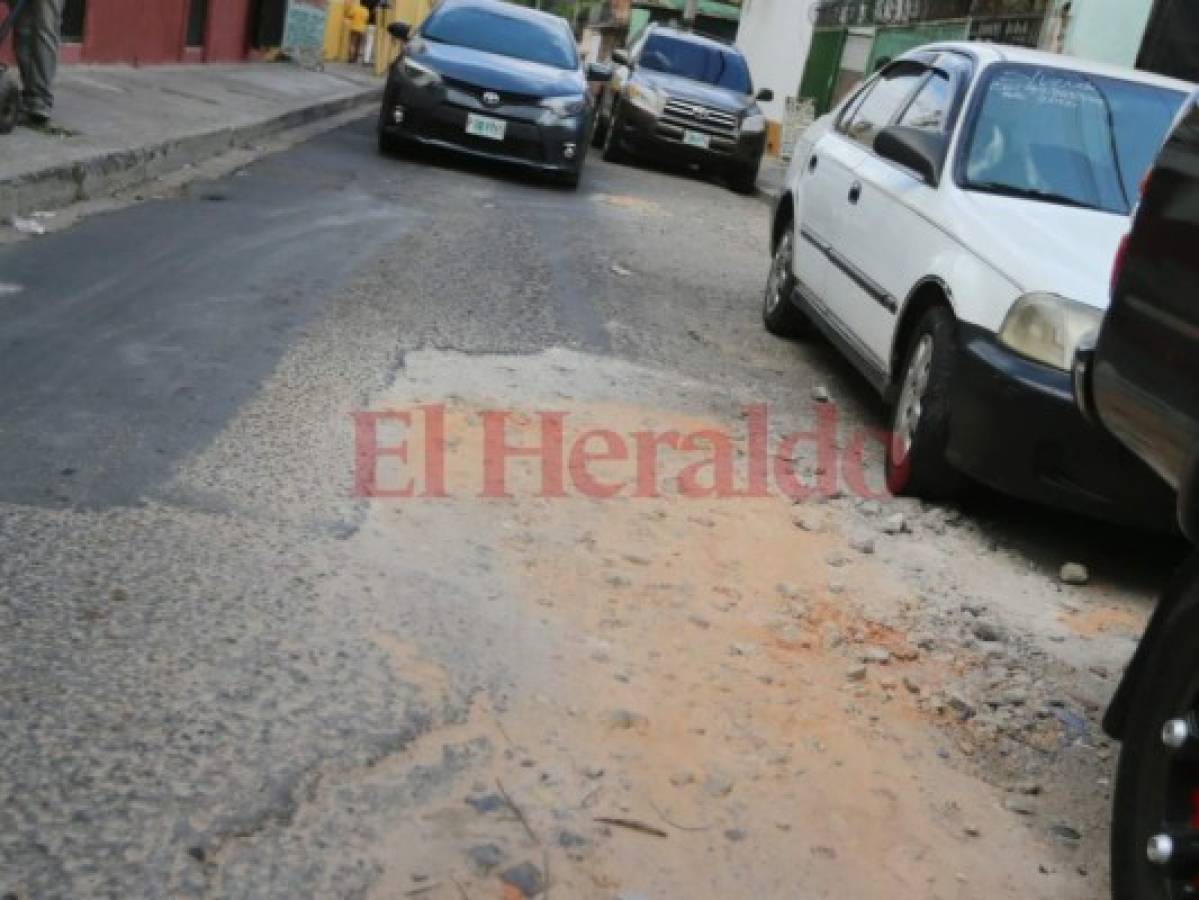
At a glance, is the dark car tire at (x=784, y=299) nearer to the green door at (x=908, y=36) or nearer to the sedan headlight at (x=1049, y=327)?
the sedan headlight at (x=1049, y=327)

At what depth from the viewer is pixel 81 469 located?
174 inches

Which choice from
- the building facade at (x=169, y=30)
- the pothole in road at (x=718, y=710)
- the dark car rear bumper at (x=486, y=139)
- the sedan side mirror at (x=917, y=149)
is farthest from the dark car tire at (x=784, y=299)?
the building facade at (x=169, y=30)

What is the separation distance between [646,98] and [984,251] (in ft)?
41.8

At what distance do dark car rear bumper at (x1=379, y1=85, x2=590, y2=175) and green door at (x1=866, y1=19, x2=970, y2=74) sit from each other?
24.2ft

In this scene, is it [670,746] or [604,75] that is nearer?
[670,746]

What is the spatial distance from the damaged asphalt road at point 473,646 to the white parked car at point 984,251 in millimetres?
379

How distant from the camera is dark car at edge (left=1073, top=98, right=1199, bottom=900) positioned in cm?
254

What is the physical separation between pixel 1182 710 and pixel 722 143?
1549 cm

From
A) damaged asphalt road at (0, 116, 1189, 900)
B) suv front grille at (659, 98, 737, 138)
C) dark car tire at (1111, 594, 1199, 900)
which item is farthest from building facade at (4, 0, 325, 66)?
dark car tire at (1111, 594, 1199, 900)

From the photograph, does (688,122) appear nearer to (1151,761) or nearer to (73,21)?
(73,21)

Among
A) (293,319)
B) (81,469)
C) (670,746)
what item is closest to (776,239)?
(293,319)

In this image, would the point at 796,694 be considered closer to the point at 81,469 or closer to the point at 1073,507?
the point at 1073,507

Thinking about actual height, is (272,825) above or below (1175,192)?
below

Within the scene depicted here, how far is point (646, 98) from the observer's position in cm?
1762
